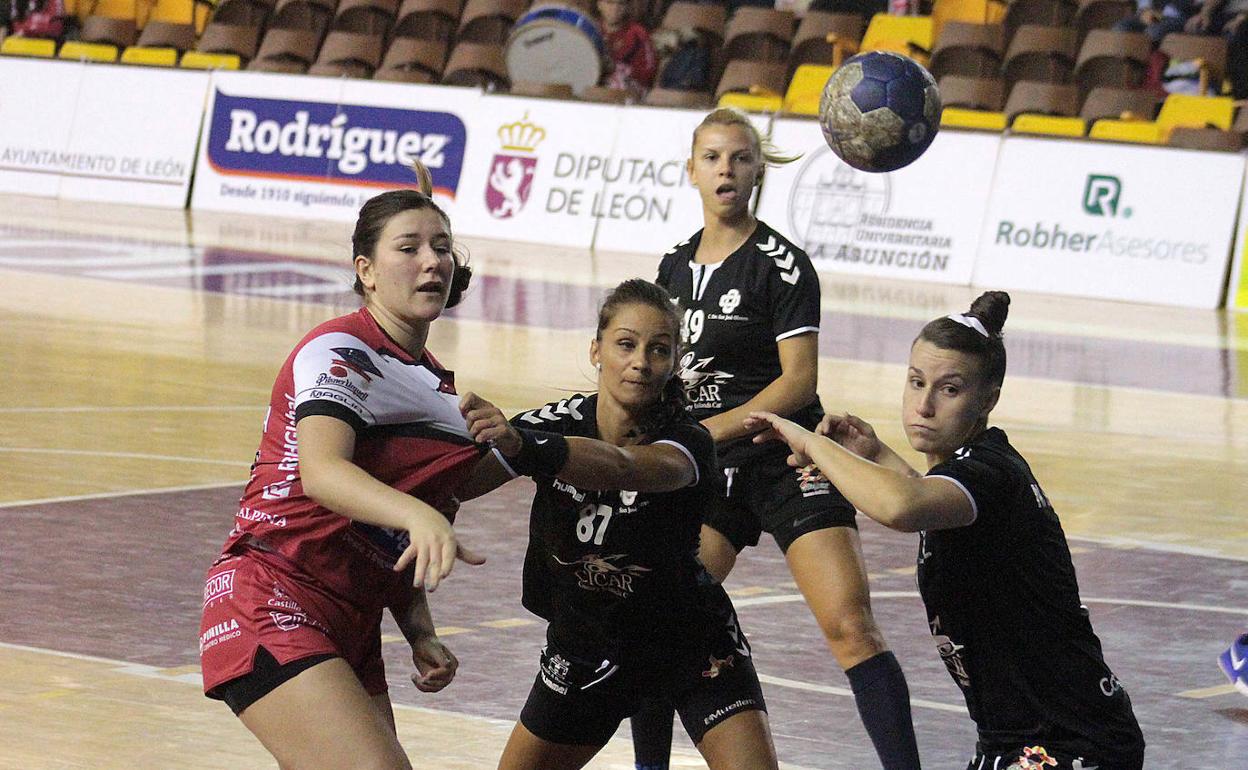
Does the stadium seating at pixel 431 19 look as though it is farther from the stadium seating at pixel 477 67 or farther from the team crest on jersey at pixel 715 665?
the team crest on jersey at pixel 715 665

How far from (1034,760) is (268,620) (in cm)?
166

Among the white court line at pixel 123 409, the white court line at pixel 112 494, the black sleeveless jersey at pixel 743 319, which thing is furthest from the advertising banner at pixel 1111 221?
the black sleeveless jersey at pixel 743 319

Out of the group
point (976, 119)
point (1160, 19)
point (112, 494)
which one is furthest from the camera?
point (1160, 19)

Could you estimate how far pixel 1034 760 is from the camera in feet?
13.8

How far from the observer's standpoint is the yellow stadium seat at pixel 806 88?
21.4 metres

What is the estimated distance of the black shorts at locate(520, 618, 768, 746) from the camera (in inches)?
182

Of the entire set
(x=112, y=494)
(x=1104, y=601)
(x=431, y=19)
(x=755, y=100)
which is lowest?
(x=112, y=494)

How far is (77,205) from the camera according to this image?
24828mm

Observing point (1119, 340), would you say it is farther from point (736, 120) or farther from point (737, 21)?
point (736, 120)

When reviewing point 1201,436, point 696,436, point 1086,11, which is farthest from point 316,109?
point 696,436

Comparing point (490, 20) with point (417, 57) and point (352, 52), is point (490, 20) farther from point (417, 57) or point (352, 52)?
point (352, 52)

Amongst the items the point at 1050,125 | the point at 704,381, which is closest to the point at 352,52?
the point at 1050,125

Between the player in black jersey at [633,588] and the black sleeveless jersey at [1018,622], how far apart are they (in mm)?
584

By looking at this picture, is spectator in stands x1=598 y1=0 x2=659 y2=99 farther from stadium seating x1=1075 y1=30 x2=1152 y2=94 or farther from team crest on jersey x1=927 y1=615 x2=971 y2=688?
team crest on jersey x1=927 y1=615 x2=971 y2=688
